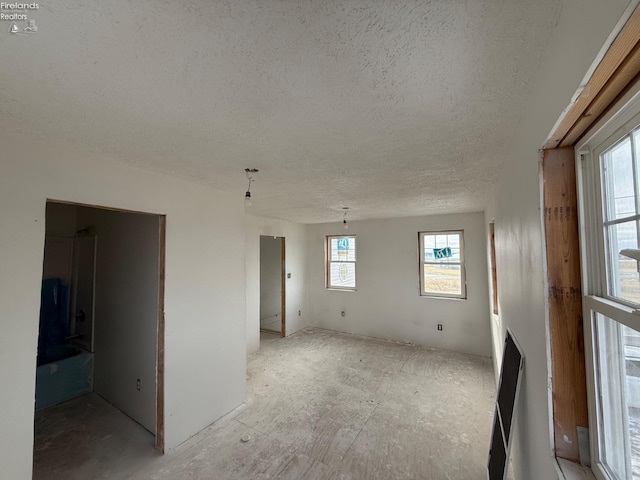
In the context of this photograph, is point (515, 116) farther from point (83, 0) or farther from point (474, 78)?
point (83, 0)

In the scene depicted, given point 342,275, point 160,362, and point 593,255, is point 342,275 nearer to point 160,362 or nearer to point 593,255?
point 160,362

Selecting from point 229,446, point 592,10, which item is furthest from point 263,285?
point 592,10

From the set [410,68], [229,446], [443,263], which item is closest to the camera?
[410,68]

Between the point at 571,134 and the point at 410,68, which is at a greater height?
the point at 410,68

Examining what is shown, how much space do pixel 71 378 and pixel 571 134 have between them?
4836 millimetres

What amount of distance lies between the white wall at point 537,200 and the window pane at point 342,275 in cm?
396

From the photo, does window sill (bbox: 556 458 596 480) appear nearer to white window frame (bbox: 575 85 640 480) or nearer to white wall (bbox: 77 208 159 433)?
white window frame (bbox: 575 85 640 480)

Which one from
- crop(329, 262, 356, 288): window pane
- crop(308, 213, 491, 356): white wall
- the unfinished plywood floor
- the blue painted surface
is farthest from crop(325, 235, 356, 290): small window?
the blue painted surface

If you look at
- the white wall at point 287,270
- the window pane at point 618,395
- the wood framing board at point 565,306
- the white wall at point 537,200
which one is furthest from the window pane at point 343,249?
the window pane at point 618,395

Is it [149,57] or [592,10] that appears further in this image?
[149,57]

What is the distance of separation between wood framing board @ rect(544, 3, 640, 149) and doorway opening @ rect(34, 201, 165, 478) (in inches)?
104

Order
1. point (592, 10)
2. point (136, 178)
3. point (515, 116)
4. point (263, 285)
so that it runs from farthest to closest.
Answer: point (263, 285) → point (136, 178) → point (515, 116) → point (592, 10)

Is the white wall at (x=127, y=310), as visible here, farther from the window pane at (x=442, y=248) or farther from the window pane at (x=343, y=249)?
the window pane at (x=442, y=248)

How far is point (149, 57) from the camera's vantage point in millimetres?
882
